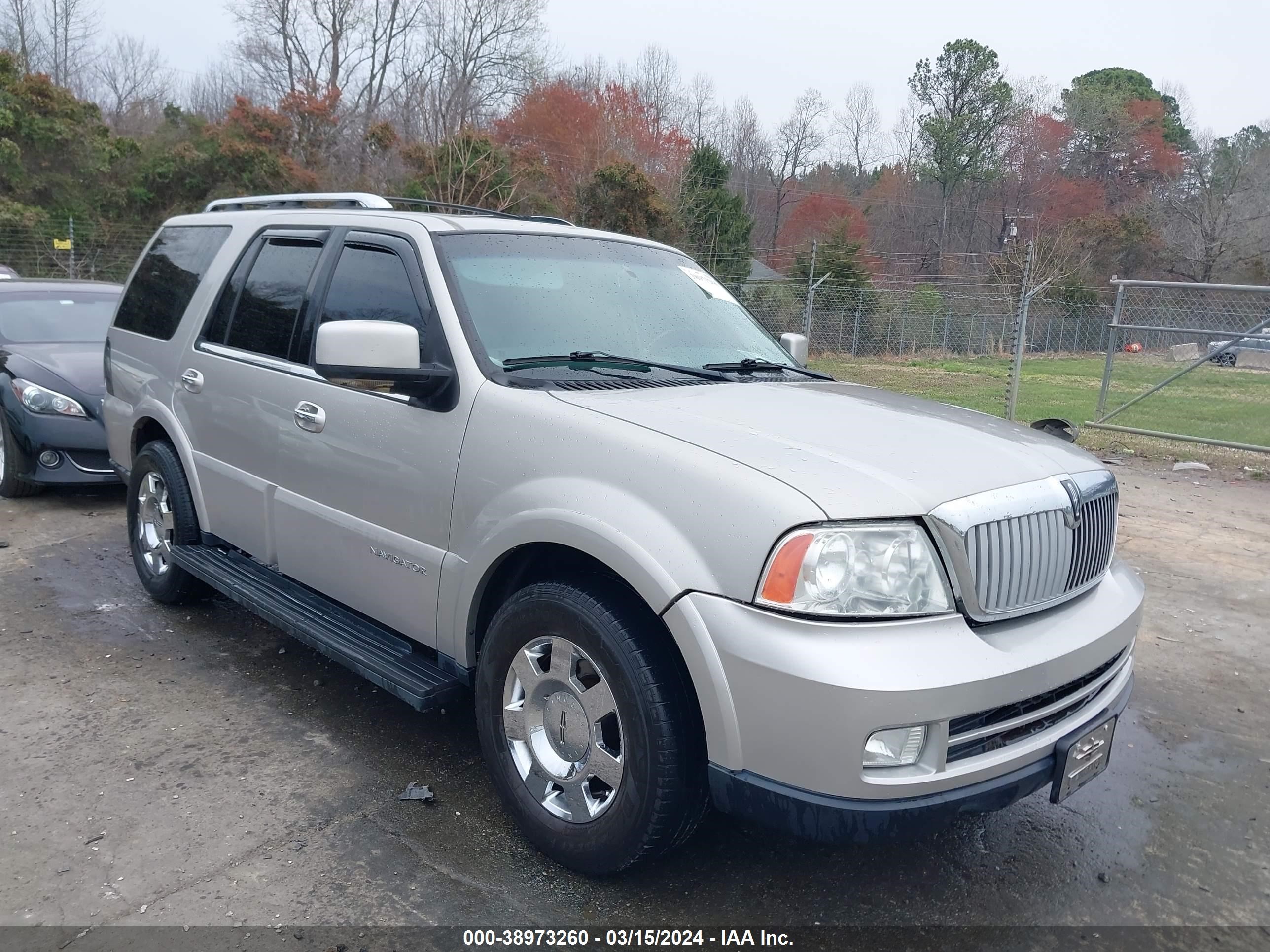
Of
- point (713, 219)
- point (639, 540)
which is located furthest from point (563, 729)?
point (713, 219)

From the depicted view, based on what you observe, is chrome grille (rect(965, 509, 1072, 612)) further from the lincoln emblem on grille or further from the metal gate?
the metal gate

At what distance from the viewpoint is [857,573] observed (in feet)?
7.82

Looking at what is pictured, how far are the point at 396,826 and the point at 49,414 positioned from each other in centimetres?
531

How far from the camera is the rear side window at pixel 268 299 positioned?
407cm

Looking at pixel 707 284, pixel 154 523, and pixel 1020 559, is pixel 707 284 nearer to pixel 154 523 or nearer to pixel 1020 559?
pixel 1020 559

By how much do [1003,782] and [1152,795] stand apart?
1.54 meters

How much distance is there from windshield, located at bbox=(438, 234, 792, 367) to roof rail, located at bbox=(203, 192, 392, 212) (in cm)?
81

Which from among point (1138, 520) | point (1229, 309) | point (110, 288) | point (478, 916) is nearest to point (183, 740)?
point (478, 916)

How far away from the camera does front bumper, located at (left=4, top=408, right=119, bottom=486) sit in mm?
6914

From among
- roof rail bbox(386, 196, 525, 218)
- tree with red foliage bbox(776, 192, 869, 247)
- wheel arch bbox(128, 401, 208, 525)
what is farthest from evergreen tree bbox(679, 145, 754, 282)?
wheel arch bbox(128, 401, 208, 525)

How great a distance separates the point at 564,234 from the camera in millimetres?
4035

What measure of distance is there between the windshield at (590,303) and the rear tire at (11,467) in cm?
514

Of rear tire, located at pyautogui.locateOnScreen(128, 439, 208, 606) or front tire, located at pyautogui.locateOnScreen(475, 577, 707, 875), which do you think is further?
rear tire, located at pyautogui.locateOnScreen(128, 439, 208, 606)

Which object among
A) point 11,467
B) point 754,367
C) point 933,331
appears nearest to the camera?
point 754,367
